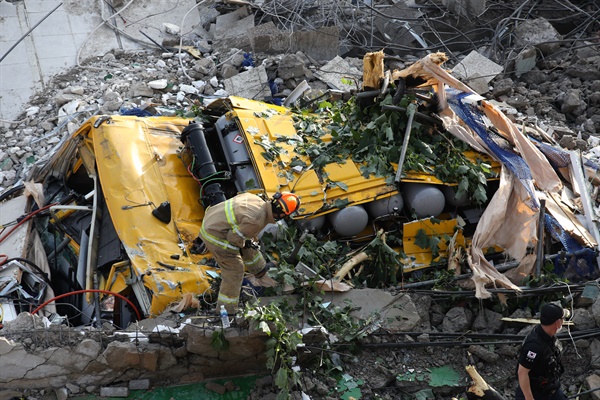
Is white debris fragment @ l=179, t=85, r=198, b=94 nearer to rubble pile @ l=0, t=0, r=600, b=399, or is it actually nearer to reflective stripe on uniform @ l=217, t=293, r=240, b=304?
rubble pile @ l=0, t=0, r=600, b=399

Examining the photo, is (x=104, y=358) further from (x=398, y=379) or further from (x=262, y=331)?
(x=398, y=379)

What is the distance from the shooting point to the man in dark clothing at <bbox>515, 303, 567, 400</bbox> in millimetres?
5785

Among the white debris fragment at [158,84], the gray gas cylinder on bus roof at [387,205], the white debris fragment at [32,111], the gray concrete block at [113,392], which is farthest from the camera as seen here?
the white debris fragment at [32,111]

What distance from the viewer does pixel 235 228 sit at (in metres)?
7.24

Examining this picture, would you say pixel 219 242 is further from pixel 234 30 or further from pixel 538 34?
pixel 538 34

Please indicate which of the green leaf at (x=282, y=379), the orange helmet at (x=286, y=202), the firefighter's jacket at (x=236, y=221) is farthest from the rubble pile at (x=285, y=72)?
the green leaf at (x=282, y=379)

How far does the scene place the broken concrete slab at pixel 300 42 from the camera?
38.7 ft

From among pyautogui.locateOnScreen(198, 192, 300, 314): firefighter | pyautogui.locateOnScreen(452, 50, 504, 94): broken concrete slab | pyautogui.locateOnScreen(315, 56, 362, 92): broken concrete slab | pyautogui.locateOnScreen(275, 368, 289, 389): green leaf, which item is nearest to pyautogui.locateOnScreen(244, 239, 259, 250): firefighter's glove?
pyautogui.locateOnScreen(198, 192, 300, 314): firefighter

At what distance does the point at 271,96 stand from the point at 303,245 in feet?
11.3

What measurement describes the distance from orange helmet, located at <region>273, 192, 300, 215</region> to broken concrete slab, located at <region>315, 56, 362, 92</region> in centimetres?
351

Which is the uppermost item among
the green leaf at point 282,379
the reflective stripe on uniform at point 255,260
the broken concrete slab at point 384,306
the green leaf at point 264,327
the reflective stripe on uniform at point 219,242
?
the reflective stripe on uniform at point 219,242

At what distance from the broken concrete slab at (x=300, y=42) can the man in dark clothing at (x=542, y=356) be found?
22.0ft

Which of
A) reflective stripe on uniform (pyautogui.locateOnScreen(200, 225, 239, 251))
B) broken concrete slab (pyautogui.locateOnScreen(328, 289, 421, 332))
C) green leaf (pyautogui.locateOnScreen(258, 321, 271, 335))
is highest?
reflective stripe on uniform (pyautogui.locateOnScreen(200, 225, 239, 251))

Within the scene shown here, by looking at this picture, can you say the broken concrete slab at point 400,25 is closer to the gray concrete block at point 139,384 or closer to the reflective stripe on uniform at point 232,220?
the reflective stripe on uniform at point 232,220
